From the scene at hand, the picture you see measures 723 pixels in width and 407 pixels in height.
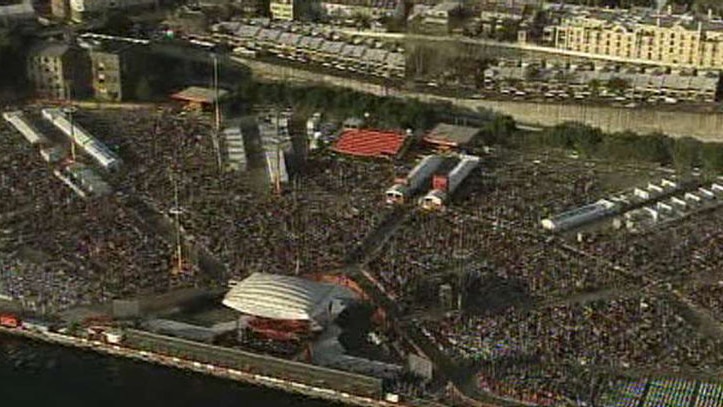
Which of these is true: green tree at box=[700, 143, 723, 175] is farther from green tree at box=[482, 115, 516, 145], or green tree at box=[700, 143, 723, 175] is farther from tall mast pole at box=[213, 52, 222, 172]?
tall mast pole at box=[213, 52, 222, 172]

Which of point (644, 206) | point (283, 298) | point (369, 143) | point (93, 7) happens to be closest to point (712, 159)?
point (644, 206)

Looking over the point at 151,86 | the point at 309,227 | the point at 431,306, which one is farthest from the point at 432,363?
the point at 151,86

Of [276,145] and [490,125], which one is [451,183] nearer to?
[490,125]

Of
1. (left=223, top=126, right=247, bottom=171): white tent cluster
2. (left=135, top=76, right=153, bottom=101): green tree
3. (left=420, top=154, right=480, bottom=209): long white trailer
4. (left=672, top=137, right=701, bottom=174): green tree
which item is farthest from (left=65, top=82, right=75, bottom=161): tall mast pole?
(left=672, top=137, right=701, bottom=174): green tree

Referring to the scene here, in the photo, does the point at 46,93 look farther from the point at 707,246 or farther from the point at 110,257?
the point at 707,246

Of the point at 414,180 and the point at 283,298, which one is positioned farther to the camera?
the point at 414,180
